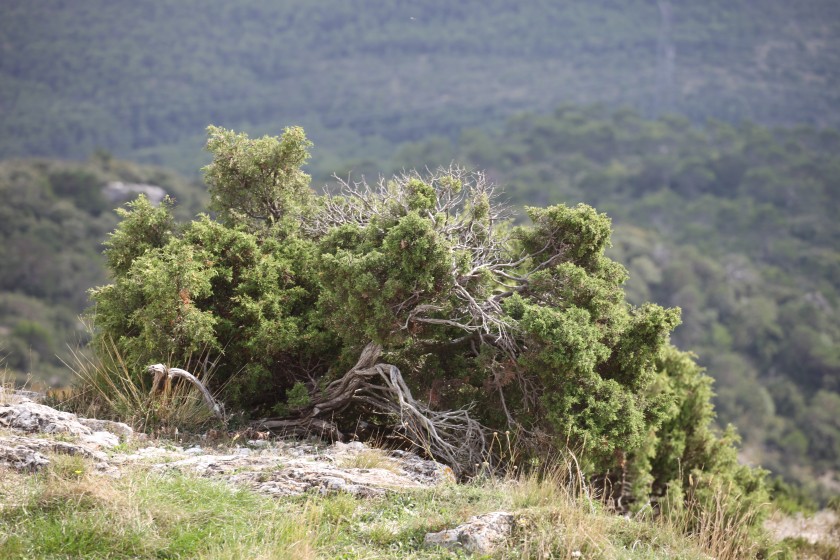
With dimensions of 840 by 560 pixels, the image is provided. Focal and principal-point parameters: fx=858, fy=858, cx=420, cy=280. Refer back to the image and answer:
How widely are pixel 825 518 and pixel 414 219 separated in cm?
1382

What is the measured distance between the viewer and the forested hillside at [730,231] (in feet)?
209

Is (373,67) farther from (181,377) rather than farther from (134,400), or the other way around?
(134,400)

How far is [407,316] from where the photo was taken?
8.07 metres

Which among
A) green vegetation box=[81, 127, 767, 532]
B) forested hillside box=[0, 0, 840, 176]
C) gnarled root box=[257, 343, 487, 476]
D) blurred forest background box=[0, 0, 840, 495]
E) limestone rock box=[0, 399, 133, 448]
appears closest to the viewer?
limestone rock box=[0, 399, 133, 448]

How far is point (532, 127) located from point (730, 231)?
121 feet

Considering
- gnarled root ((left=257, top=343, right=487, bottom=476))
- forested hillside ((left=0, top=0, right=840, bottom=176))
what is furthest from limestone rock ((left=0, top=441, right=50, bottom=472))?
forested hillside ((left=0, top=0, right=840, bottom=176))

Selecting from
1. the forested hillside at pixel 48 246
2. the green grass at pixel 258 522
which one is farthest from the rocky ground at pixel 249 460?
the forested hillside at pixel 48 246

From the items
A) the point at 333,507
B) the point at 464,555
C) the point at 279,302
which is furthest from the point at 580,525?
the point at 279,302

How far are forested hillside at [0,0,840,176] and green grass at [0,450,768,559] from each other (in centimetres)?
11665

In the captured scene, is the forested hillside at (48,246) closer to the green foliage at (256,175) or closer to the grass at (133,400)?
the green foliage at (256,175)

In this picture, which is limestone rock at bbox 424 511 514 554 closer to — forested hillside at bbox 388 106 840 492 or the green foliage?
the green foliage

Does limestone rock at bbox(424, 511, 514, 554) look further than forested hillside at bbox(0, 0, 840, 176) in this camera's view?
No

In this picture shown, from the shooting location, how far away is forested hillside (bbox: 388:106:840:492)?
63.8 m

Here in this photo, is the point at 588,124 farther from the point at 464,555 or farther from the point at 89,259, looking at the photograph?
the point at 464,555
